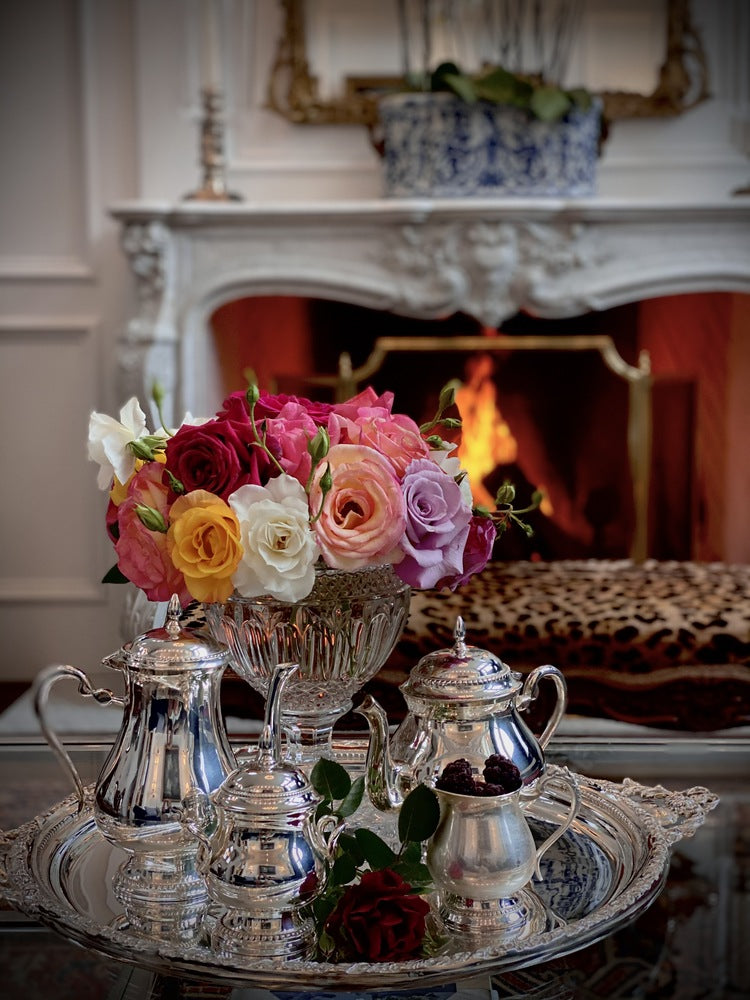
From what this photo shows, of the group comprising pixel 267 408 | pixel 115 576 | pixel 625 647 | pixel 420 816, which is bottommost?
pixel 625 647

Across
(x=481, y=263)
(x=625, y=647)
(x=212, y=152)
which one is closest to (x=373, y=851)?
(x=625, y=647)

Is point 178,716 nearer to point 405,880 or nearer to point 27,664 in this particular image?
point 405,880

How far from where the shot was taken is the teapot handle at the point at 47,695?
0.76 meters

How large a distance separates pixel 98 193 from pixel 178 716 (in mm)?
2196

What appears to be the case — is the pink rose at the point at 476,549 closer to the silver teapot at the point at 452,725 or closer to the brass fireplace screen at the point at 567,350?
the silver teapot at the point at 452,725

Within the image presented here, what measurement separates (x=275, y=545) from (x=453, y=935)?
249 mm

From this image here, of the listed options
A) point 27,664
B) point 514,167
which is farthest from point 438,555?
point 27,664

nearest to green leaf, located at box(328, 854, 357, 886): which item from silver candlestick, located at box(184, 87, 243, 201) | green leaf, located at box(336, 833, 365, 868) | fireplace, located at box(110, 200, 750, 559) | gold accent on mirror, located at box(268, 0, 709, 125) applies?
green leaf, located at box(336, 833, 365, 868)

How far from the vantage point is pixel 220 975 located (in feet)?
2.17

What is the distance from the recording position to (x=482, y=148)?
2457mm

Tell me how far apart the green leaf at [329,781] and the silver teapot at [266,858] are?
0.03 meters

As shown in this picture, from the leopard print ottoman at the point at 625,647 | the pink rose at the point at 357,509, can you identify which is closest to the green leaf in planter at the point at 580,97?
the leopard print ottoman at the point at 625,647

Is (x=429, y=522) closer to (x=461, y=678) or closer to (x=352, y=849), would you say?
(x=461, y=678)

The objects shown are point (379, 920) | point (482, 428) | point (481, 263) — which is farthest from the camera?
point (482, 428)
